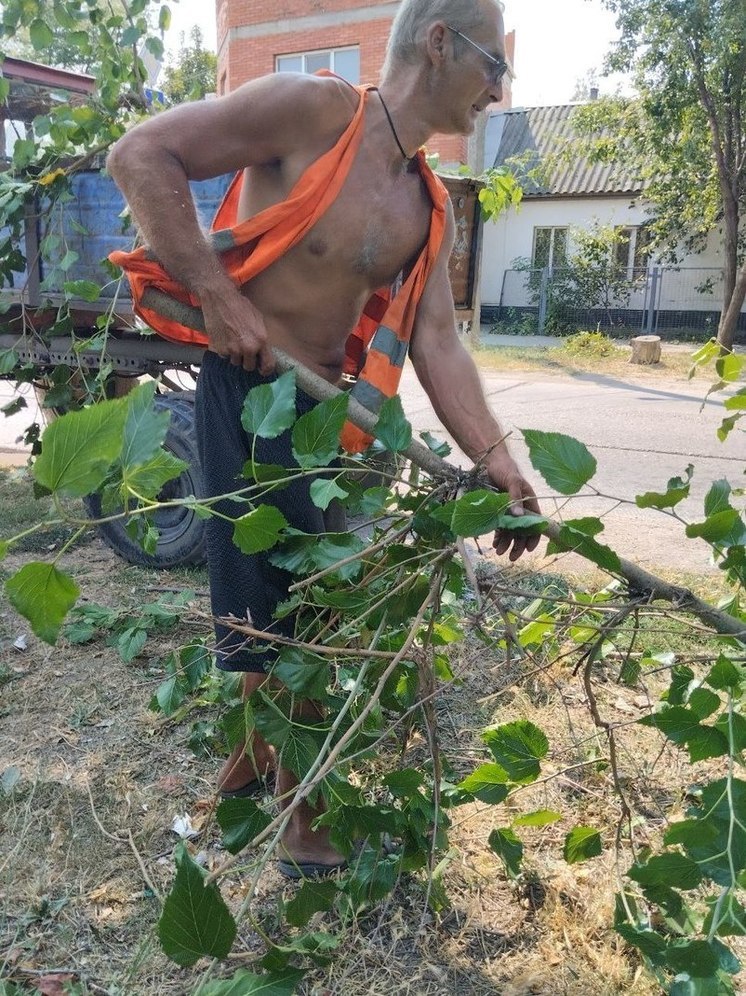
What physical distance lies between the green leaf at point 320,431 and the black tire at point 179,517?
2.78 m

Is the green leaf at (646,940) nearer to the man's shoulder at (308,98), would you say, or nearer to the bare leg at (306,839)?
the bare leg at (306,839)

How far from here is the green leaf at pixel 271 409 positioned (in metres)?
1.53

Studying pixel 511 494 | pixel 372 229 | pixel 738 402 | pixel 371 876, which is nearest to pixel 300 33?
pixel 372 229

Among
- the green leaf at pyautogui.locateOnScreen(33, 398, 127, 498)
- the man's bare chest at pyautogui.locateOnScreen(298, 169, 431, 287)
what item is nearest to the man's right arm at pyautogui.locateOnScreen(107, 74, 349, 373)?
the man's bare chest at pyautogui.locateOnScreen(298, 169, 431, 287)

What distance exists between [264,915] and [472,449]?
1240mm

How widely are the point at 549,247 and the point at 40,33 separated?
20.1m

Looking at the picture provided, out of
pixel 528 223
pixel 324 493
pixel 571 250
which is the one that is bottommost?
pixel 324 493

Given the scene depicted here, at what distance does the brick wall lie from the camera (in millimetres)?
19344

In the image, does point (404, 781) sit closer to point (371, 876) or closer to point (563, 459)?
point (371, 876)

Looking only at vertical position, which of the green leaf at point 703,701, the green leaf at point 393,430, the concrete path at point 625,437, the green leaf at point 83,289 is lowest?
the concrete path at point 625,437

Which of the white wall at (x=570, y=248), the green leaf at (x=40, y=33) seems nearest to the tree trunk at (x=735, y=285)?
the white wall at (x=570, y=248)

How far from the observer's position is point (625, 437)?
815 centimetres

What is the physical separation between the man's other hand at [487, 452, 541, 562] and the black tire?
2.42 meters

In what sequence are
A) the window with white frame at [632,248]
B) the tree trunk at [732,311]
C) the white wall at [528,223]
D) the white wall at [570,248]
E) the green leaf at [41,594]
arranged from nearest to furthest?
the green leaf at [41,594] → the tree trunk at [732,311] → the white wall at [570,248] → the window with white frame at [632,248] → the white wall at [528,223]
